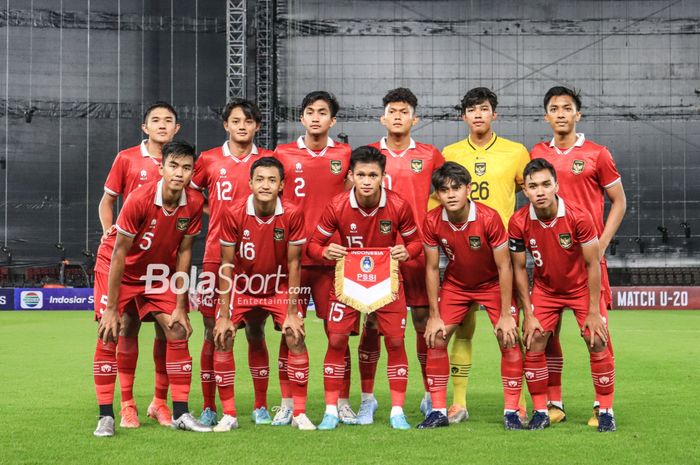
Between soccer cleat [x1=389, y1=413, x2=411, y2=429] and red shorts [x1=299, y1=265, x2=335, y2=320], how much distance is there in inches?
37.9

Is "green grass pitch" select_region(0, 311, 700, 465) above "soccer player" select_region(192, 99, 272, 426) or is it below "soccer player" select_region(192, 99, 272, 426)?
below

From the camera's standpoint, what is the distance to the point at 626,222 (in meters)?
27.5

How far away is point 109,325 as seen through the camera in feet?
19.3

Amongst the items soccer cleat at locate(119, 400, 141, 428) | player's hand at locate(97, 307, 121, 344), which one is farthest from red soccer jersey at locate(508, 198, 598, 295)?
soccer cleat at locate(119, 400, 141, 428)

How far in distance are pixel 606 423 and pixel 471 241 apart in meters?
1.49

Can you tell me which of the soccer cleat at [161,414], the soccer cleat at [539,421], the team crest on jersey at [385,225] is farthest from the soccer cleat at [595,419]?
the soccer cleat at [161,414]

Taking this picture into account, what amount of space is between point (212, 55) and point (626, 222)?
45.9ft

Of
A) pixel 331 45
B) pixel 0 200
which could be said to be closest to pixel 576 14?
pixel 331 45

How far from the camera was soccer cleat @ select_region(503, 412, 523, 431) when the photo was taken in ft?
19.2

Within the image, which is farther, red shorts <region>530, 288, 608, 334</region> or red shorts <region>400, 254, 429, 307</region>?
red shorts <region>400, 254, 429, 307</region>

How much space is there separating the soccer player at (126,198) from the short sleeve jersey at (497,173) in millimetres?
2287

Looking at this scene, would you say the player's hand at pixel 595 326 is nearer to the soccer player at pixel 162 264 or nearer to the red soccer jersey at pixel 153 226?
the soccer player at pixel 162 264

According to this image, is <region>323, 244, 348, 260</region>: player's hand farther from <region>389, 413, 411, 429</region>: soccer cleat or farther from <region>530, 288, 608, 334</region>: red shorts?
<region>530, 288, 608, 334</region>: red shorts

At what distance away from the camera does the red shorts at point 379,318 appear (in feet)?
19.8
